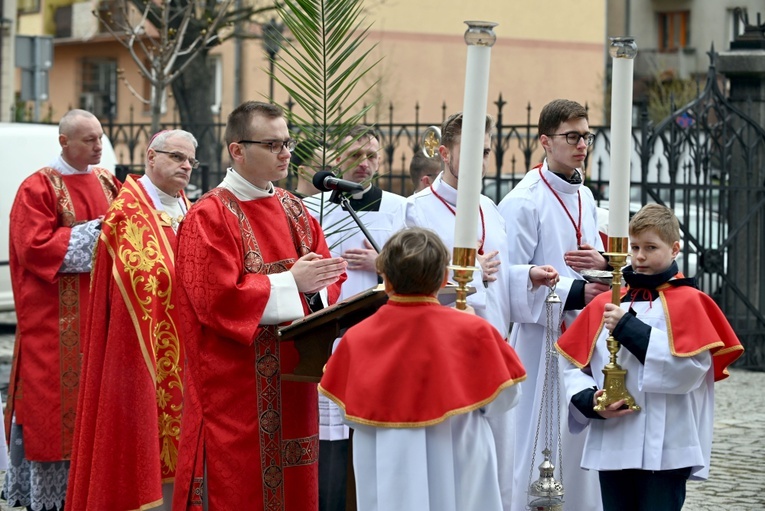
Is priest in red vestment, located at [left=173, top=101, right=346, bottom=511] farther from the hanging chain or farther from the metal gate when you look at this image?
the metal gate

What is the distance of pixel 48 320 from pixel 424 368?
11.9 ft

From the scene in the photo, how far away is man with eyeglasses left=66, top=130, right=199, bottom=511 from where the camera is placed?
245 inches

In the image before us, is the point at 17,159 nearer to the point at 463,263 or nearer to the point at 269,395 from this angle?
the point at 269,395

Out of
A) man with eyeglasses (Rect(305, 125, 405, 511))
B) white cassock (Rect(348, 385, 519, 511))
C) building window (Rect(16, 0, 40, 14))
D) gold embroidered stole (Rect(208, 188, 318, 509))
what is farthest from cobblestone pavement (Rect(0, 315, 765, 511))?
building window (Rect(16, 0, 40, 14))

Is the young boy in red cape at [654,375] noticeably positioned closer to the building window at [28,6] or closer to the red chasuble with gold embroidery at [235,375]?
the red chasuble with gold embroidery at [235,375]

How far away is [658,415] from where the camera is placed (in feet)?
17.3

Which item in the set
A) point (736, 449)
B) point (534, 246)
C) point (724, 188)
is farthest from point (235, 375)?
point (724, 188)

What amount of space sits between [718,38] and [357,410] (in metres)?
41.4

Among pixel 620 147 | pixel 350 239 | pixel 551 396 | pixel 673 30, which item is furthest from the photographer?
pixel 673 30

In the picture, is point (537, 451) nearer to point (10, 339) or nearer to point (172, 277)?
point (172, 277)

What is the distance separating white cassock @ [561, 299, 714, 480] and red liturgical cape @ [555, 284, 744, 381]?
38 millimetres

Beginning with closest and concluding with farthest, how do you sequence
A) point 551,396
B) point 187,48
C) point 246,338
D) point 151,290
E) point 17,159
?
point 246,338 → point 551,396 → point 151,290 → point 17,159 → point 187,48

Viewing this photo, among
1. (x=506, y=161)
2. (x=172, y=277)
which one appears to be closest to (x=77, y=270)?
(x=172, y=277)

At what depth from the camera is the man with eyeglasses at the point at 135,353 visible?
6215 mm
